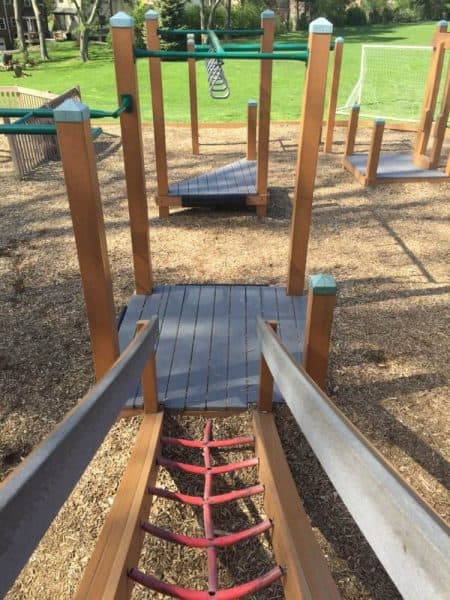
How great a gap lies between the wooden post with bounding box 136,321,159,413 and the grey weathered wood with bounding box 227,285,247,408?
1.36 feet

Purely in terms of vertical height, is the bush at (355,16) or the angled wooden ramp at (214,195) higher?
the bush at (355,16)

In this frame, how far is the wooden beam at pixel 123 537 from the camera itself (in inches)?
56.8

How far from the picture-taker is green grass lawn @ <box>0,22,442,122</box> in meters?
12.4

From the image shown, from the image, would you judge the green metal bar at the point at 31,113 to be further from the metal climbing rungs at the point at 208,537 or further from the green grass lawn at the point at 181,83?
the green grass lawn at the point at 181,83

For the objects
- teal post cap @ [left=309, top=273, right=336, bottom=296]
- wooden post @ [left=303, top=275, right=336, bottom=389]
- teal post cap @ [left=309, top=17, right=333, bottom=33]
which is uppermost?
teal post cap @ [left=309, top=17, right=333, bottom=33]

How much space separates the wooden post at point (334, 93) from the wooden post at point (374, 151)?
1.94 m

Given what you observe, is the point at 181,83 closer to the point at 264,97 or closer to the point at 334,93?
the point at 334,93

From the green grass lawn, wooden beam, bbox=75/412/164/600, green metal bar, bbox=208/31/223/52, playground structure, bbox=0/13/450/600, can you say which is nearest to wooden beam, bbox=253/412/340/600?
playground structure, bbox=0/13/450/600

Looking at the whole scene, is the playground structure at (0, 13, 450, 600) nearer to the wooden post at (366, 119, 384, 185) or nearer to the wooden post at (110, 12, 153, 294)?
the wooden post at (110, 12, 153, 294)

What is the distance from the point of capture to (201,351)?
10.4 ft

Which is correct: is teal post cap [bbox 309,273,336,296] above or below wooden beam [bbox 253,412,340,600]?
above

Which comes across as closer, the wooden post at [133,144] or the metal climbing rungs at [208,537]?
the metal climbing rungs at [208,537]

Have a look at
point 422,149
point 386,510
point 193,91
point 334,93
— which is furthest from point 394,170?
point 386,510

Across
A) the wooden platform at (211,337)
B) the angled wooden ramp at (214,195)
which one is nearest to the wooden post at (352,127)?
the angled wooden ramp at (214,195)
